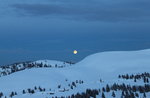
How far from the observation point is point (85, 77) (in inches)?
1521

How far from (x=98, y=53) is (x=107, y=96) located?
29.2 metres

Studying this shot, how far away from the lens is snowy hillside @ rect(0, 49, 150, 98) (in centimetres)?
2856

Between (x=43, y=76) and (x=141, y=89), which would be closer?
(x=141, y=89)

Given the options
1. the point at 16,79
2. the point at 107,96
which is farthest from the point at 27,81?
the point at 107,96

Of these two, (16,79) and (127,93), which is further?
(16,79)

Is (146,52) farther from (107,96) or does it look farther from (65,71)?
(107,96)

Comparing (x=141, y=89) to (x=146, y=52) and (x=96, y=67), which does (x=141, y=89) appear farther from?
(x=146, y=52)

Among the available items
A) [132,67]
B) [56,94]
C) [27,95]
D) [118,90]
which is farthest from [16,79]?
[118,90]

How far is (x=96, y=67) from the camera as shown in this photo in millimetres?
43500

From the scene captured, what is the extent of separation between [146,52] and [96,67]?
9.73 meters

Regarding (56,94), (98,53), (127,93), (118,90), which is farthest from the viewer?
(98,53)

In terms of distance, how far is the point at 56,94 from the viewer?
89.7 ft

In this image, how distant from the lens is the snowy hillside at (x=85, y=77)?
28562mm

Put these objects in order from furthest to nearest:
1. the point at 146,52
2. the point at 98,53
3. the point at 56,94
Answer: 1. the point at 98,53
2. the point at 146,52
3. the point at 56,94
